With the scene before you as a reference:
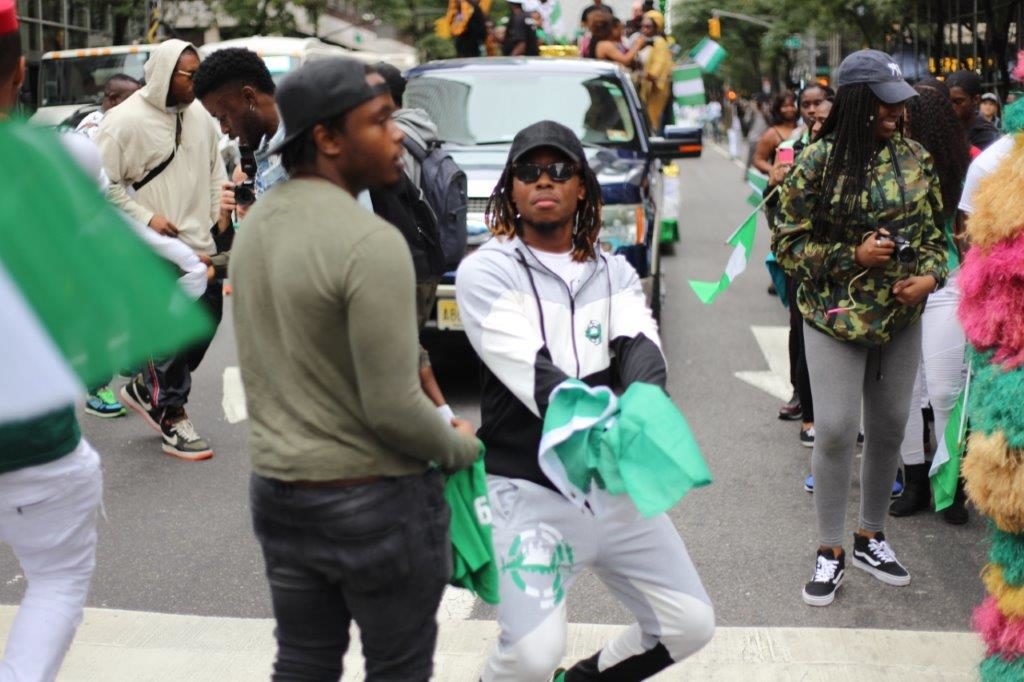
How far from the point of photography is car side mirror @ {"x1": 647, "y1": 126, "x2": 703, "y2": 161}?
8.83 m

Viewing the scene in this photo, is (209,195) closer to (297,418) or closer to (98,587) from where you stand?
(98,587)

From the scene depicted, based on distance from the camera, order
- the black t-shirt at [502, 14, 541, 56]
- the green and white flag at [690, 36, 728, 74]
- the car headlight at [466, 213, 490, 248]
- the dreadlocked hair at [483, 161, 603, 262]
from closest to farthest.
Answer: the dreadlocked hair at [483, 161, 603, 262], the car headlight at [466, 213, 490, 248], the black t-shirt at [502, 14, 541, 56], the green and white flag at [690, 36, 728, 74]

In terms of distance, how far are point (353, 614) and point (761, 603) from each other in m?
2.54

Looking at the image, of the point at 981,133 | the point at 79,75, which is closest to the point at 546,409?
the point at 981,133

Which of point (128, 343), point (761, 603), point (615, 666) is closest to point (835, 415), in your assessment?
point (761, 603)

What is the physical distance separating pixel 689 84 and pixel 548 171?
10.4 meters

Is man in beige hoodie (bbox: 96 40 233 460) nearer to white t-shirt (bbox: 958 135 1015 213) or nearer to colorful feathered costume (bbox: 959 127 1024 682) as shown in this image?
white t-shirt (bbox: 958 135 1015 213)

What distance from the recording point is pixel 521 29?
42.7 ft

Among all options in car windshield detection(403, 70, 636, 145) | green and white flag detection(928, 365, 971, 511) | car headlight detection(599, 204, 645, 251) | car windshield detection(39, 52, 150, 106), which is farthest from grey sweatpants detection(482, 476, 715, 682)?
car windshield detection(39, 52, 150, 106)

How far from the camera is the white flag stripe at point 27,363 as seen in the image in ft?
7.53

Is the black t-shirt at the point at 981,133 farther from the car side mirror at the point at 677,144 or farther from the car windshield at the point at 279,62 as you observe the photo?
the car windshield at the point at 279,62

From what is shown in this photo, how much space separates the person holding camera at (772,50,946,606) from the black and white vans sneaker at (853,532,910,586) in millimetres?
276

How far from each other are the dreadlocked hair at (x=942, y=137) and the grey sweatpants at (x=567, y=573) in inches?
115

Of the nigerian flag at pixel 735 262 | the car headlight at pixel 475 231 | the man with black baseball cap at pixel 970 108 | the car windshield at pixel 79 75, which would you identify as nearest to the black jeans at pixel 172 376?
the car headlight at pixel 475 231
